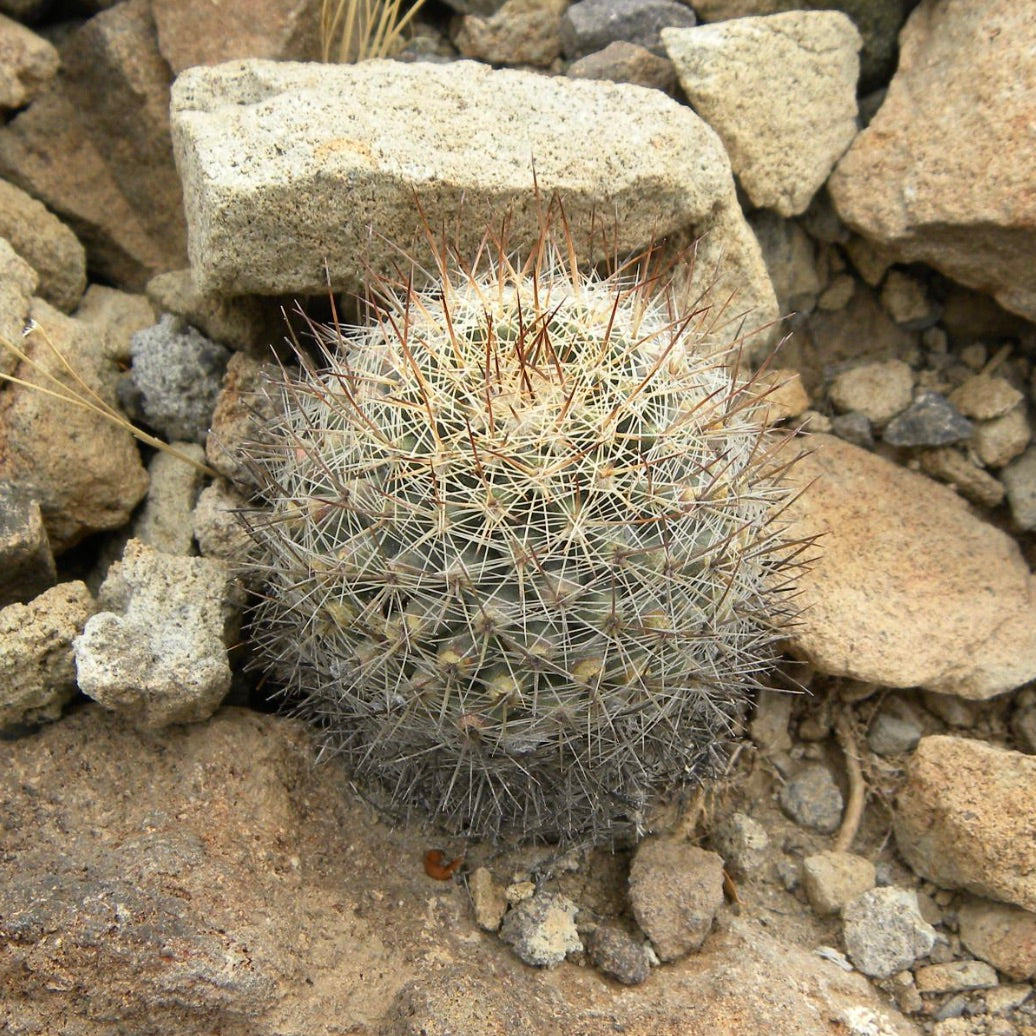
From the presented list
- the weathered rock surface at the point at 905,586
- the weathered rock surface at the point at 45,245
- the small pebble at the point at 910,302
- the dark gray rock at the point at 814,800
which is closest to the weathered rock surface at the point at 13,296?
the weathered rock surface at the point at 45,245

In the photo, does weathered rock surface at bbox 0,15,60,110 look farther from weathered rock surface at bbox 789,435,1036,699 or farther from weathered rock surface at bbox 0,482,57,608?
weathered rock surface at bbox 789,435,1036,699

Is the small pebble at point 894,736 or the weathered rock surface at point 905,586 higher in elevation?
the weathered rock surface at point 905,586

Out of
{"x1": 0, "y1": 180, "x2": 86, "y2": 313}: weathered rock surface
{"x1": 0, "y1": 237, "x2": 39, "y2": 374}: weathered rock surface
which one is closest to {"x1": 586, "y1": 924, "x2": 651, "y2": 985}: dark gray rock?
{"x1": 0, "y1": 237, "x2": 39, "y2": 374}: weathered rock surface

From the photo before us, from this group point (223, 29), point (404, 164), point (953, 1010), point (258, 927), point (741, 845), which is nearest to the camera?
point (258, 927)

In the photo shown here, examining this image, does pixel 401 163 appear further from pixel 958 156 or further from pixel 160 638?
pixel 958 156

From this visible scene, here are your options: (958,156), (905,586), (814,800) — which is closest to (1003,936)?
(814,800)

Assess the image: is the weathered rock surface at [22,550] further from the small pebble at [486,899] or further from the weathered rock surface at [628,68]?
the weathered rock surface at [628,68]
